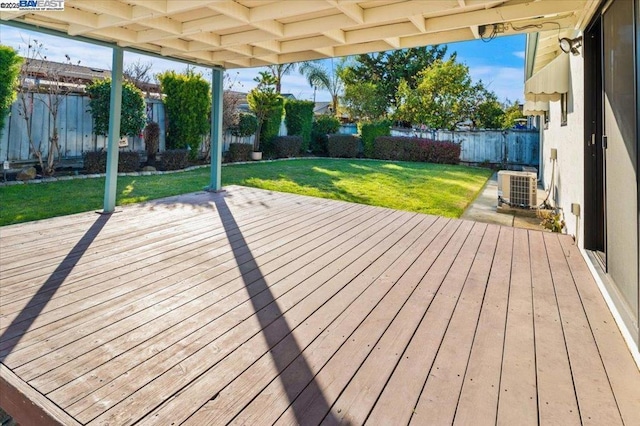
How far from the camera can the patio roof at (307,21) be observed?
3.20 meters

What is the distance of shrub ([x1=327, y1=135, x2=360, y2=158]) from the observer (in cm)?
1408

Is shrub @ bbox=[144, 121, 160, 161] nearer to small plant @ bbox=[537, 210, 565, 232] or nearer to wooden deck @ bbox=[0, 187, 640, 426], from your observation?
wooden deck @ bbox=[0, 187, 640, 426]

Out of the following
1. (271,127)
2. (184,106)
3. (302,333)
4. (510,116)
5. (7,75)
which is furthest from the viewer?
(510,116)

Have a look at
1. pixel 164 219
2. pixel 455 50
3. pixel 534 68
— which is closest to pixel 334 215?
pixel 164 219

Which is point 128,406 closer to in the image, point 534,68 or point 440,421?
point 440,421

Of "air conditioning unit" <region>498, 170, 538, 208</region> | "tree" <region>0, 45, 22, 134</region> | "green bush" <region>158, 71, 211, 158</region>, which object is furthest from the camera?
"green bush" <region>158, 71, 211, 158</region>

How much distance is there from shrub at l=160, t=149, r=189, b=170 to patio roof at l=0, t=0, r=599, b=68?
4.38 meters

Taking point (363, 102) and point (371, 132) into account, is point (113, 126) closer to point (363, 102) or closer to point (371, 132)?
point (371, 132)

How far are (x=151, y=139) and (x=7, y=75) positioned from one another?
10.3 ft

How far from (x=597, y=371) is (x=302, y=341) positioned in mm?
1433

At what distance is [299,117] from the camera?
531 inches

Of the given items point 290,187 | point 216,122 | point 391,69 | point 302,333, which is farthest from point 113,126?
point 391,69

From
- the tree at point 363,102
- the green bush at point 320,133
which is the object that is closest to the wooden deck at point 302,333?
the green bush at point 320,133

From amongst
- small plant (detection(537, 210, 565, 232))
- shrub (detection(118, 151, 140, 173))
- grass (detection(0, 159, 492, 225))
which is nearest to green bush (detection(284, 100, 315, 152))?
grass (detection(0, 159, 492, 225))
